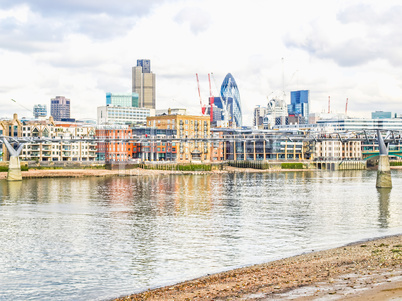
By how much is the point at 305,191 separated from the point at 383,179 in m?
13.8

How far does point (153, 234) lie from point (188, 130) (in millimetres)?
148028

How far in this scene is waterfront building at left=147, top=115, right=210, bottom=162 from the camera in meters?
190

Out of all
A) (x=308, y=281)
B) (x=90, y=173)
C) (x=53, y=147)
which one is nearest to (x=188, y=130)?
(x=53, y=147)

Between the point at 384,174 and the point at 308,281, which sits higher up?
the point at 384,174

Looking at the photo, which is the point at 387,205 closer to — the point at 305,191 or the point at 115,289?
the point at 305,191

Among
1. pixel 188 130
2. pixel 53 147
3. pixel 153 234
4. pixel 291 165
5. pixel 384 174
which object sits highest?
pixel 188 130

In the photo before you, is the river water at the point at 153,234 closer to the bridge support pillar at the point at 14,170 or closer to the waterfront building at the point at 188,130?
the bridge support pillar at the point at 14,170

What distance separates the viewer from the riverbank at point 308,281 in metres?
21.5

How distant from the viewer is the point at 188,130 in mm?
192250

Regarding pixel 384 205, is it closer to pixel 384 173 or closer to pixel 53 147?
pixel 384 173

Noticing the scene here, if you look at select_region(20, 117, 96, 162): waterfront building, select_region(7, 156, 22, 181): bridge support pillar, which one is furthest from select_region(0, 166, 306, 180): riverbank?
select_region(20, 117, 96, 162): waterfront building

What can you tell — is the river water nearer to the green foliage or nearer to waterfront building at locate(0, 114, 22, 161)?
waterfront building at locate(0, 114, 22, 161)

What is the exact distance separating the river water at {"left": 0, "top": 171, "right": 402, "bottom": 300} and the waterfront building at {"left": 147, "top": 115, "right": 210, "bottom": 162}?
363 feet

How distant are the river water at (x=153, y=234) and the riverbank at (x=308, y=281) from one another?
2811 mm
